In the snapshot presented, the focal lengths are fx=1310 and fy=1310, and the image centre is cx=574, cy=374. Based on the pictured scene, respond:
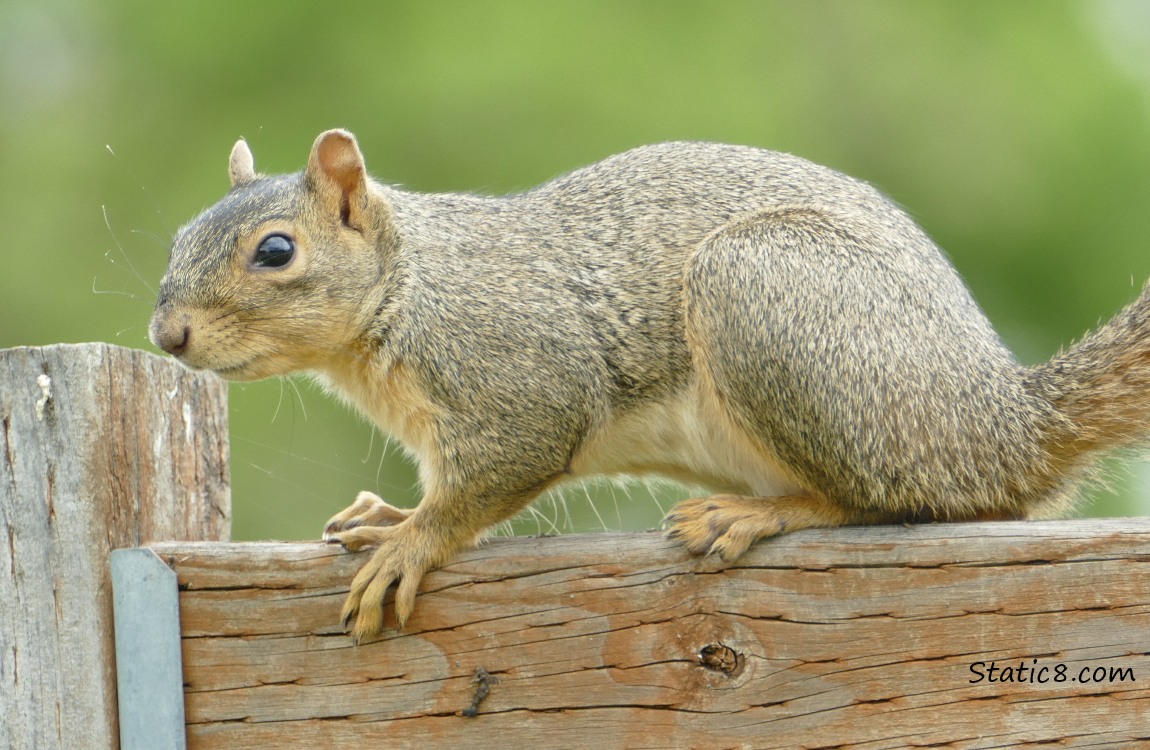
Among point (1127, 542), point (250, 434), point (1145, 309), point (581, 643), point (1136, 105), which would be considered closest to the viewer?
point (1127, 542)

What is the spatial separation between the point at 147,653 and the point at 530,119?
4443 mm

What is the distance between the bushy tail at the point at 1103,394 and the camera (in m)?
2.71

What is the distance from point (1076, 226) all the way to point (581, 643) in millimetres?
4786

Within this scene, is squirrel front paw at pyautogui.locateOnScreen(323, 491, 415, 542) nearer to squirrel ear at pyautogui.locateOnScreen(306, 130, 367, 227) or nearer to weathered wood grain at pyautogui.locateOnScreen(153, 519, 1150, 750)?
weathered wood grain at pyautogui.locateOnScreen(153, 519, 1150, 750)

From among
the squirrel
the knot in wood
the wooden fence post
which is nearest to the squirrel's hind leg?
the squirrel

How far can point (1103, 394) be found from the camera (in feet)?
8.91

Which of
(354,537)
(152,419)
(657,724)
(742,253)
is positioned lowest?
(657,724)

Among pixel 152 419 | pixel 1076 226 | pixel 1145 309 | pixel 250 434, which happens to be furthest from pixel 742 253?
pixel 1076 226

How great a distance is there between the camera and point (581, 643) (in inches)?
92.2

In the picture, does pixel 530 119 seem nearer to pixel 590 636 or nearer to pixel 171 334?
pixel 171 334

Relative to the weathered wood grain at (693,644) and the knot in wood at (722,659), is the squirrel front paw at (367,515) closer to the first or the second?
the weathered wood grain at (693,644)

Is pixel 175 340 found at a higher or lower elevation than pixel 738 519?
higher

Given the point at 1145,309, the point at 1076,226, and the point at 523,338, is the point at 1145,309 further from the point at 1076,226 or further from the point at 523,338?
the point at 1076,226

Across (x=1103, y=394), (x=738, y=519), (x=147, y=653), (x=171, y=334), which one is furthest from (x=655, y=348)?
(x=147, y=653)
